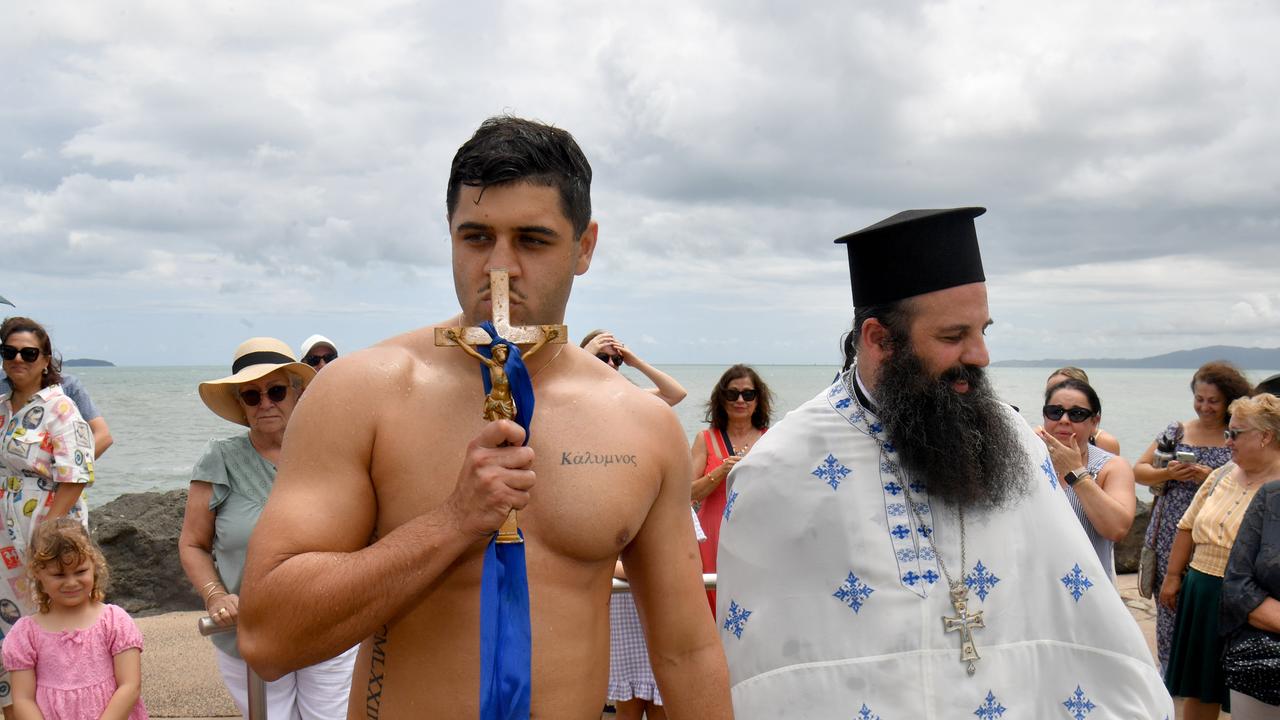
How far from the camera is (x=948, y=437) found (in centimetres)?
328

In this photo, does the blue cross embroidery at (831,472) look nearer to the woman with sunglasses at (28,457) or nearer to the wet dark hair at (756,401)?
the wet dark hair at (756,401)

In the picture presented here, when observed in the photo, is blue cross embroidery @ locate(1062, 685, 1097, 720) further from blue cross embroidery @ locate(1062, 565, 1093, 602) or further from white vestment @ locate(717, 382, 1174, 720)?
blue cross embroidery @ locate(1062, 565, 1093, 602)

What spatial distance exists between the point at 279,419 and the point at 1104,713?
3536 mm

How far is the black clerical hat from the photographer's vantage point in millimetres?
3432

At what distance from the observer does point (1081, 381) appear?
18.9 ft

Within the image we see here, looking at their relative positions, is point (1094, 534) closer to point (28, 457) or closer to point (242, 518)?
point (242, 518)

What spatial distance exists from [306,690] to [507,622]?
293 centimetres

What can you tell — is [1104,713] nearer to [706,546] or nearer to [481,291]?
[481,291]

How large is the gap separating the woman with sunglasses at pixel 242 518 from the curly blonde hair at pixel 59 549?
513 mm

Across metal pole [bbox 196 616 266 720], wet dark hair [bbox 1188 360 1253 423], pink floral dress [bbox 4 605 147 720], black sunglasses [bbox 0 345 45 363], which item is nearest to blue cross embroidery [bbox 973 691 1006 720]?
metal pole [bbox 196 616 266 720]

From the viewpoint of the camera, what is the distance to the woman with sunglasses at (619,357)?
6.90 metres

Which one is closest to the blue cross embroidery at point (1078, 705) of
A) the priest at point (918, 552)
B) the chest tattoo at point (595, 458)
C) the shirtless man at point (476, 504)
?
the priest at point (918, 552)

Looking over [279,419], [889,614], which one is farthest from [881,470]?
[279,419]

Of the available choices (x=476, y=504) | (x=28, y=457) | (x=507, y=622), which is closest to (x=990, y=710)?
(x=507, y=622)
